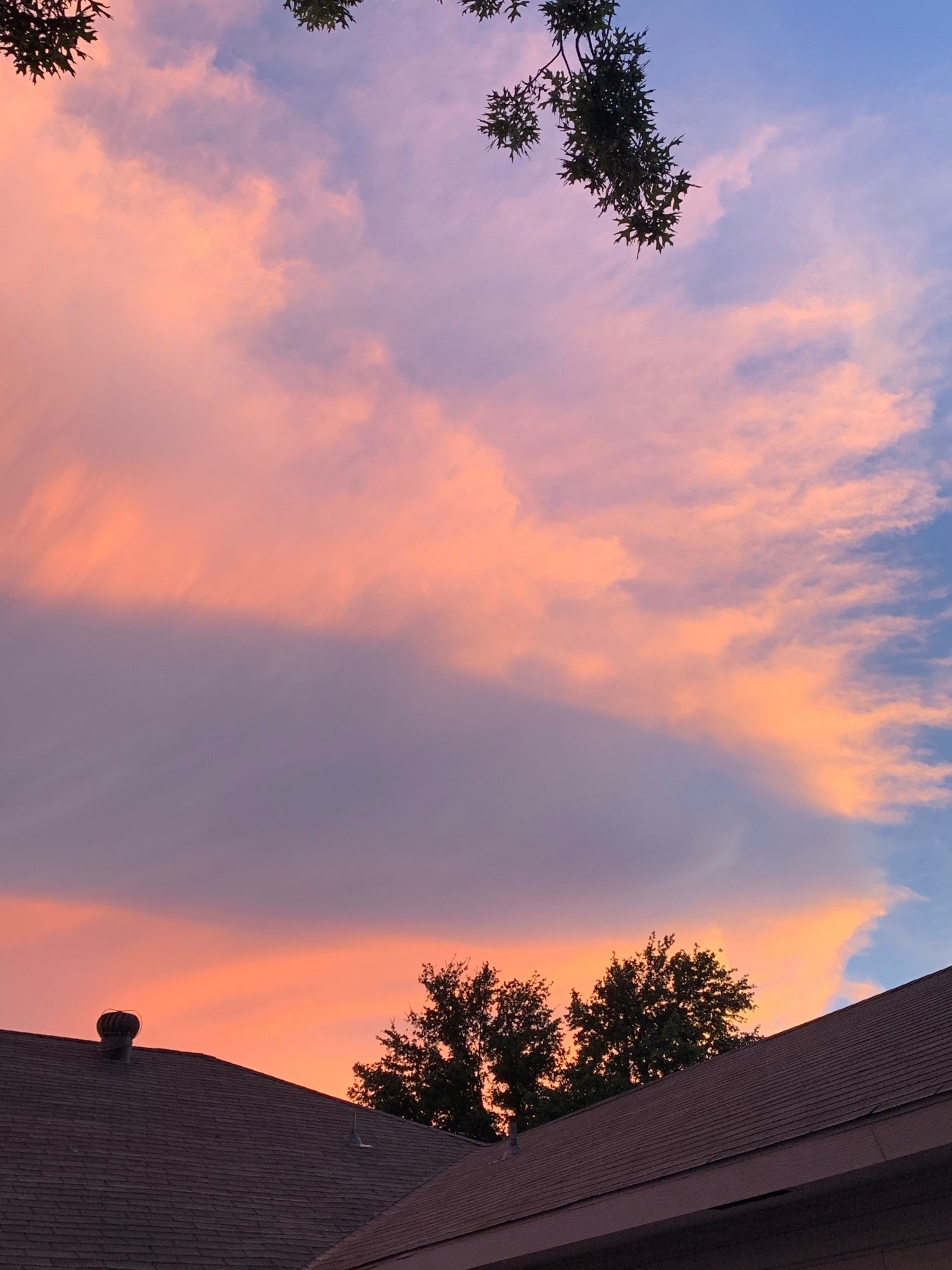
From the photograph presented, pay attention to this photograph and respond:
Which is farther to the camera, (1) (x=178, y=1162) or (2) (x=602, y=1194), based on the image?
(1) (x=178, y=1162)

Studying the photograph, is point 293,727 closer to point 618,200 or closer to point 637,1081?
point 618,200

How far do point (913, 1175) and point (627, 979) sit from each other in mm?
39965

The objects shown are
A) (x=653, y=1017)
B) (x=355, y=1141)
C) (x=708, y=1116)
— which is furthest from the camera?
(x=653, y=1017)

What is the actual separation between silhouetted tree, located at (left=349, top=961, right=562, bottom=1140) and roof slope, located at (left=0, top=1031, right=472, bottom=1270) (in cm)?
2719

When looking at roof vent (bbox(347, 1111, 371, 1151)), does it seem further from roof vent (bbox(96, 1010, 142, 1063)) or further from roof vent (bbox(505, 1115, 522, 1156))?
roof vent (bbox(96, 1010, 142, 1063))

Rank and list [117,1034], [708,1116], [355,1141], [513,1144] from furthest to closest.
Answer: [117,1034] < [355,1141] < [513,1144] < [708,1116]

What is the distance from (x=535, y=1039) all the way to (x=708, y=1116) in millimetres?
37672

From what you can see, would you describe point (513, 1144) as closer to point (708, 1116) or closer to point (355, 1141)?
point (355, 1141)

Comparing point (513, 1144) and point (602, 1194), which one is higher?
point (513, 1144)

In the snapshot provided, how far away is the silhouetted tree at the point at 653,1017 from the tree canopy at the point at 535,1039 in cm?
4

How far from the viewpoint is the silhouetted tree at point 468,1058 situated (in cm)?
4350

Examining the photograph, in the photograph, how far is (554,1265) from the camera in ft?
30.7

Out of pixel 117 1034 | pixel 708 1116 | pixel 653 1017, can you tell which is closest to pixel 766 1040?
pixel 708 1116

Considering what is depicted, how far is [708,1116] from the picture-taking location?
952 cm
